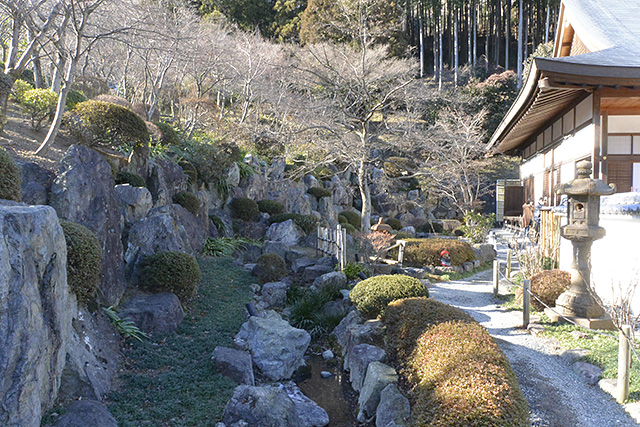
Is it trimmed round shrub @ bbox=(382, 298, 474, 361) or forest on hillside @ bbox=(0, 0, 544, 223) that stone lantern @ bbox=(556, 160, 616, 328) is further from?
forest on hillside @ bbox=(0, 0, 544, 223)

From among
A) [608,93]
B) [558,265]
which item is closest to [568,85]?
[608,93]

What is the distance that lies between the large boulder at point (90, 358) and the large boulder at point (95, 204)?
0.75 m

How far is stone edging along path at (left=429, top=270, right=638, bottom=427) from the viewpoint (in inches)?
175

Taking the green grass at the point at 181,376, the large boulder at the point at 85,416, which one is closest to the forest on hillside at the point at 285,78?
the green grass at the point at 181,376

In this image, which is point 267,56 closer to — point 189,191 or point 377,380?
point 189,191

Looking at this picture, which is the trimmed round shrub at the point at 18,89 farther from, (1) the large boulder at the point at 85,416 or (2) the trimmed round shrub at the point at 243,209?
(1) the large boulder at the point at 85,416

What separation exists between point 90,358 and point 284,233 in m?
9.84

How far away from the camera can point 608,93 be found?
8227 mm

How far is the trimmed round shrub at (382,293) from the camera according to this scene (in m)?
7.30

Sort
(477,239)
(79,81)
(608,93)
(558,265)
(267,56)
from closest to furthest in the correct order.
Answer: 1. (608,93)
2. (558,265)
3. (79,81)
4. (477,239)
5. (267,56)

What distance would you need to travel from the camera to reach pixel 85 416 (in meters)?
3.73

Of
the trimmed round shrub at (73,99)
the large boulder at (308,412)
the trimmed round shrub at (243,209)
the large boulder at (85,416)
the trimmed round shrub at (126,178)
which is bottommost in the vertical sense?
the large boulder at (308,412)

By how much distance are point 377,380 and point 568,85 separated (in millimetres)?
6566

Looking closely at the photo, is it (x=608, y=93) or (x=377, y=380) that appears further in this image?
(x=608, y=93)
